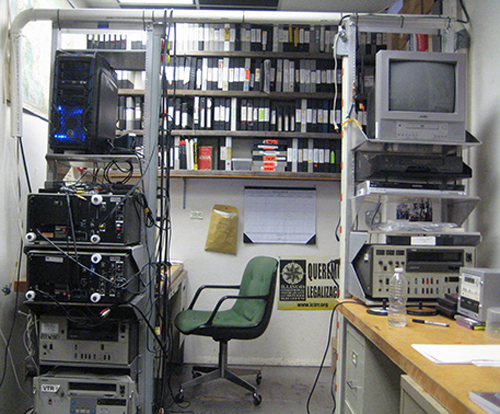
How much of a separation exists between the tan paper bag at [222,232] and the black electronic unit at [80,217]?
4.71 ft

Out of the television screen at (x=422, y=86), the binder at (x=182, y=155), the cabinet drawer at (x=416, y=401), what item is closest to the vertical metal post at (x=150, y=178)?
the binder at (x=182, y=155)

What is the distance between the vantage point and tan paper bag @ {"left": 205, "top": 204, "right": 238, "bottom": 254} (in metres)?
3.17

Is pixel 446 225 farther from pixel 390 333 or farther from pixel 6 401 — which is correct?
pixel 6 401

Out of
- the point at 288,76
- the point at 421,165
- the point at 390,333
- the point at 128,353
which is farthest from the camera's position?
the point at 288,76

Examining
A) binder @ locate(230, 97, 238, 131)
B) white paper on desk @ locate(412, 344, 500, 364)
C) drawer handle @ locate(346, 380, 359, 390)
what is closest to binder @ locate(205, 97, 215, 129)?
binder @ locate(230, 97, 238, 131)

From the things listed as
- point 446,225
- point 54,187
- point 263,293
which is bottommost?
point 263,293

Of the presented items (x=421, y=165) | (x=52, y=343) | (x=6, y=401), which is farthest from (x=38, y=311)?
(x=421, y=165)

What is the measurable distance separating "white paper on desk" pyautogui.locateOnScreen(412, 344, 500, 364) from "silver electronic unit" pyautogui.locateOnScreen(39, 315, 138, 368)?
4.60 feet

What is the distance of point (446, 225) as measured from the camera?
175 cm

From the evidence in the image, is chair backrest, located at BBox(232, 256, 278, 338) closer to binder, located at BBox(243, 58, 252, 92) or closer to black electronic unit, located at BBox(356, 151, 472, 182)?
black electronic unit, located at BBox(356, 151, 472, 182)

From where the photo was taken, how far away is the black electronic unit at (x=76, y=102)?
1.90 m

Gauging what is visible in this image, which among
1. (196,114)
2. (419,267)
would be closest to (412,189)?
(419,267)

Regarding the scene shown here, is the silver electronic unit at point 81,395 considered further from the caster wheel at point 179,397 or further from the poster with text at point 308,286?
the poster with text at point 308,286

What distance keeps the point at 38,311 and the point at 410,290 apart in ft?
5.86
